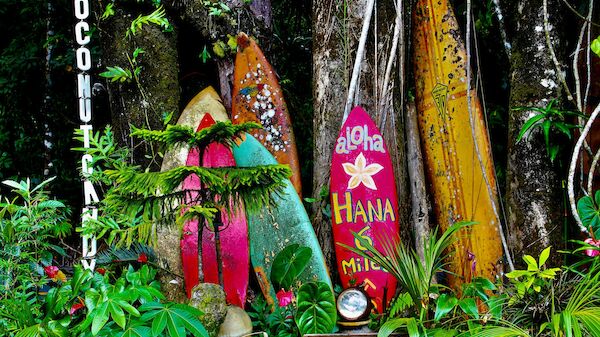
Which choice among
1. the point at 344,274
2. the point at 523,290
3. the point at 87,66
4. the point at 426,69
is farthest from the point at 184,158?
the point at 523,290

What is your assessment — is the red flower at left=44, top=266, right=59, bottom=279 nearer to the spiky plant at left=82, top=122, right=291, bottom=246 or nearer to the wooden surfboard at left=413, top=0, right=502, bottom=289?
the spiky plant at left=82, top=122, right=291, bottom=246

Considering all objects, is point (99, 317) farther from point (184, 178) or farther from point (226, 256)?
point (226, 256)

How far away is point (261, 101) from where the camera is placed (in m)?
4.14

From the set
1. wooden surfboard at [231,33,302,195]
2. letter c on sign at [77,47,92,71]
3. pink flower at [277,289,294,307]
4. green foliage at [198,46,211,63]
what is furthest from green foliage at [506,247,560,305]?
letter c on sign at [77,47,92,71]

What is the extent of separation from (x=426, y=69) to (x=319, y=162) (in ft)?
2.61

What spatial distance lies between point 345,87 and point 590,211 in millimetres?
1354

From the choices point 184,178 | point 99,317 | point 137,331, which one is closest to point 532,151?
point 184,178

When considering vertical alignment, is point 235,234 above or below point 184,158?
below

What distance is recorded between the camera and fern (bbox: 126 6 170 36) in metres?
4.02

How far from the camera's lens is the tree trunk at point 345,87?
3902mm

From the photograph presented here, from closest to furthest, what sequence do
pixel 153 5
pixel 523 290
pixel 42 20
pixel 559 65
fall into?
pixel 523 290
pixel 559 65
pixel 153 5
pixel 42 20

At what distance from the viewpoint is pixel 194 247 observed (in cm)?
376

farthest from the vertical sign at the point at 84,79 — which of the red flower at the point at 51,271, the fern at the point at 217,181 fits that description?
the fern at the point at 217,181

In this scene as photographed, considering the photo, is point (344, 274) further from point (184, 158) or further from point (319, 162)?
point (184, 158)
